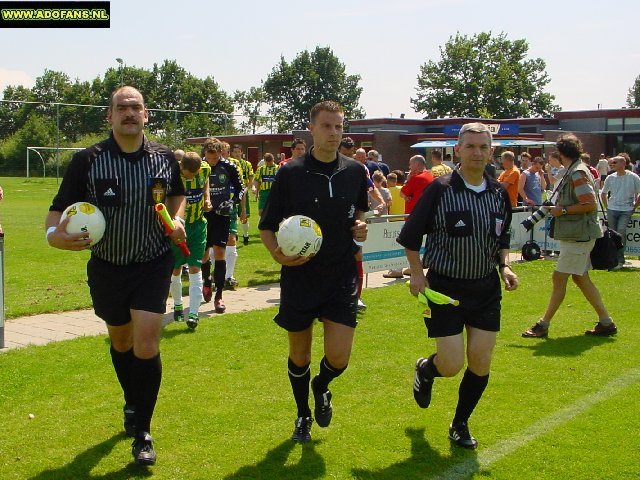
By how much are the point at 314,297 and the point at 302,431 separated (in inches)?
38.7

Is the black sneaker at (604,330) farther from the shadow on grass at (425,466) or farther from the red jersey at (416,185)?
the shadow on grass at (425,466)

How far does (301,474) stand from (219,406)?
1.51 m

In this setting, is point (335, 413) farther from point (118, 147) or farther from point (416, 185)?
point (416, 185)

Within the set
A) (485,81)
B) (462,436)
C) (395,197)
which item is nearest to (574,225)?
(462,436)

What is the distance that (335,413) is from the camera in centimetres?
582

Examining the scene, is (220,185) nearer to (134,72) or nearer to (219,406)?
(219,406)

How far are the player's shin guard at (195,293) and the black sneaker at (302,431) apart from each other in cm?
381

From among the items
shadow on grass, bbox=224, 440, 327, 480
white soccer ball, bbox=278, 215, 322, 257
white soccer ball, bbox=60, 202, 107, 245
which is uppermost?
white soccer ball, bbox=60, 202, 107, 245

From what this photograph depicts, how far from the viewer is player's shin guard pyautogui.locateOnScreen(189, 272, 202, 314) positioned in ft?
28.9

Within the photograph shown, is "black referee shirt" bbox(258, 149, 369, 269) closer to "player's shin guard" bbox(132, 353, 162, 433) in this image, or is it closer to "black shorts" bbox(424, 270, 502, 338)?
"black shorts" bbox(424, 270, 502, 338)

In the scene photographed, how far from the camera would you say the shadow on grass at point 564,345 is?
25.9 feet

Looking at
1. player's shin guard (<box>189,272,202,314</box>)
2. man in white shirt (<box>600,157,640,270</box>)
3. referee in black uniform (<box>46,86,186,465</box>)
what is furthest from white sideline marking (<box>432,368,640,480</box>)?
man in white shirt (<box>600,157,640,270</box>)

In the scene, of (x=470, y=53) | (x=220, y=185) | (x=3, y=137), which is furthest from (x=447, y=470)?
(x=470, y=53)

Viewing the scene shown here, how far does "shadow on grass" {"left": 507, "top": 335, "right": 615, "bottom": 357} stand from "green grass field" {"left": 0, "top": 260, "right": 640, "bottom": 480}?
25mm
